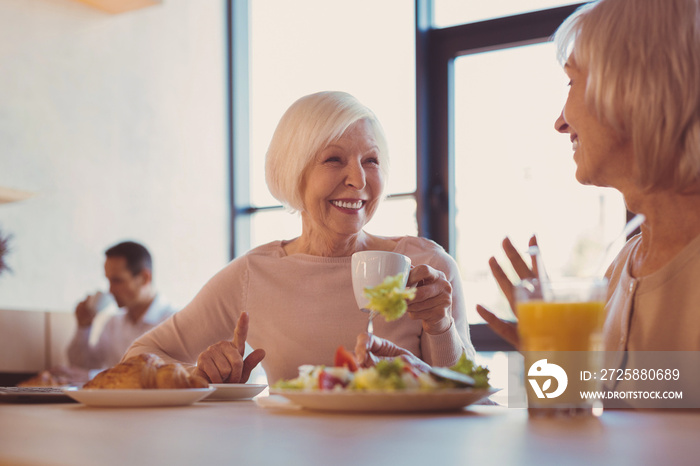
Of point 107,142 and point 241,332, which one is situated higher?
point 107,142

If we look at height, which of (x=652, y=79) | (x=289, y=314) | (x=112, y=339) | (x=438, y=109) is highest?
(x=438, y=109)

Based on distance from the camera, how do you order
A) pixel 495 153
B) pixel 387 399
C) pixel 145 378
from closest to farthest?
pixel 387 399
pixel 145 378
pixel 495 153

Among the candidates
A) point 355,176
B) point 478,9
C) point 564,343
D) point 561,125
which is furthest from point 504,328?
point 478,9

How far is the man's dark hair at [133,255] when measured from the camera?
4.48 meters

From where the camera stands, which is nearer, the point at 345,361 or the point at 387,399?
the point at 387,399

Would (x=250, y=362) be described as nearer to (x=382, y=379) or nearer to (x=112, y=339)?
(x=382, y=379)

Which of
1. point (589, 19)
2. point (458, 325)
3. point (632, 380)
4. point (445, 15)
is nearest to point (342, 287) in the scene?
point (458, 325)

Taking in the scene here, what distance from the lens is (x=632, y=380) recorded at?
55.2 inches

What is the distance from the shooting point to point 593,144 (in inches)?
54.2

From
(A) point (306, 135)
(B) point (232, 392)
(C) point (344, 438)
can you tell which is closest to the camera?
(C) point (344, 438)

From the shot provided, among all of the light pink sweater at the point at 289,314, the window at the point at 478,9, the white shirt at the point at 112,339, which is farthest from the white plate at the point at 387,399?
the window at the point at 478,9

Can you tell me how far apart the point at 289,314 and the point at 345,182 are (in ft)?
1.25

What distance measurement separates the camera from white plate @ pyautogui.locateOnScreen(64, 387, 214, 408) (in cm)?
109

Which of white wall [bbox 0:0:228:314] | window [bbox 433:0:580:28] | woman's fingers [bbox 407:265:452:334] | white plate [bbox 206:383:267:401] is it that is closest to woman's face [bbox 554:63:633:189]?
woman's fingers [bbox 407:265:452:334]
